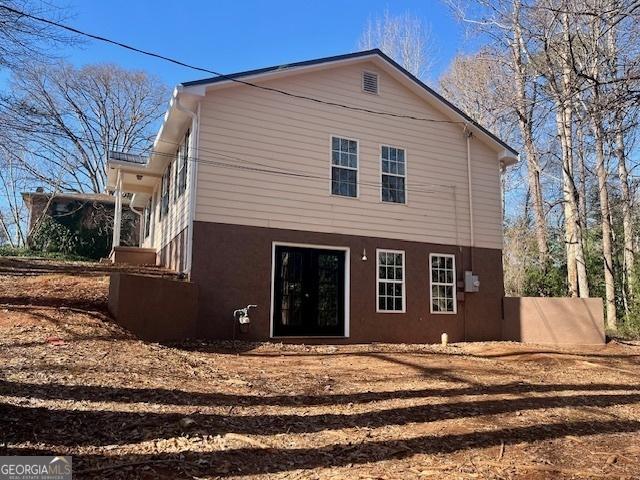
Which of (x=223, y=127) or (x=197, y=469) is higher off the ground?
(x=223, y=127)

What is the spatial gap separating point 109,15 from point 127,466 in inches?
352

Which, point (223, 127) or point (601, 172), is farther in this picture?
point (601, 172)

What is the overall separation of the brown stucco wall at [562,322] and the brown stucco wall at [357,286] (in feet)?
2.19

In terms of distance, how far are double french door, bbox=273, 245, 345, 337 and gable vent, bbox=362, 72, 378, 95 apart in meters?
3.89

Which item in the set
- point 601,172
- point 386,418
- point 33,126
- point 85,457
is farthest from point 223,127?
point 601,172

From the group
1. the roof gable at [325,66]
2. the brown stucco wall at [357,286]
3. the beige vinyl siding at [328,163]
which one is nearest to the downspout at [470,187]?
the beige vinyl siding at [328,163]

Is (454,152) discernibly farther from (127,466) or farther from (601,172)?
(127,466)

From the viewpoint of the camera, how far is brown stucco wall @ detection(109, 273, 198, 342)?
7695 millimetres

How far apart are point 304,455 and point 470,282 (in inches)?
362

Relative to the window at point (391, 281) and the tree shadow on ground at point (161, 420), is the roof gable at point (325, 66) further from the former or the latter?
the tree shadow on ground at point (161, 420)

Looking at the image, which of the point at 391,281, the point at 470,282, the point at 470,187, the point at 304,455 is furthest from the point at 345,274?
the point at 304,455

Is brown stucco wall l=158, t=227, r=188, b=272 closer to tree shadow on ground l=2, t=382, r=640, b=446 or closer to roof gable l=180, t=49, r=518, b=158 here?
roof gable l=180, t=49, r=518, b=158

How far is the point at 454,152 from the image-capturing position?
12.8m

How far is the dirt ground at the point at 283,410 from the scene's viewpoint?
370cm
